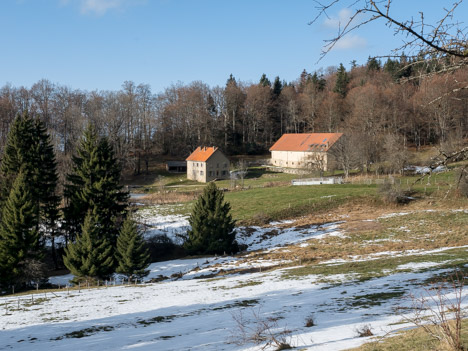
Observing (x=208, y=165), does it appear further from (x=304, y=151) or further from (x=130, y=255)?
(x=130, y=255)

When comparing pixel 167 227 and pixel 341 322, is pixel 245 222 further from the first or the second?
pixel 341 322

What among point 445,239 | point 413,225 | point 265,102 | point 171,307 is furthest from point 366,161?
point 171,307

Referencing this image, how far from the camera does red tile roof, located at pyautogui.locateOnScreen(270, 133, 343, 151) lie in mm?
74938

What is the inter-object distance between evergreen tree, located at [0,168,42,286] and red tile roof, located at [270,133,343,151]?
2239 inches

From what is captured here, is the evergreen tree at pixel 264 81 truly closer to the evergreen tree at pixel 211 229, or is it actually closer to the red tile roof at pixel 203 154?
the red tile roof at pixel 203 154

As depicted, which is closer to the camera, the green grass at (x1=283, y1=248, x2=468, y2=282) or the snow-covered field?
the snow-covered field

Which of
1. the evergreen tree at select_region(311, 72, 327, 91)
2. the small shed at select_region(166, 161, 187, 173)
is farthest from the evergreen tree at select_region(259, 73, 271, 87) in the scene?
the small shed at select_region(166, 161, 187, 173)

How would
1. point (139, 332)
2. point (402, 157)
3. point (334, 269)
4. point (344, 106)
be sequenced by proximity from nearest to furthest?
point (139, 332) → point (334, 269) → point (402, 157) → point (344, 106)

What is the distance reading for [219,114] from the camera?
104188mm

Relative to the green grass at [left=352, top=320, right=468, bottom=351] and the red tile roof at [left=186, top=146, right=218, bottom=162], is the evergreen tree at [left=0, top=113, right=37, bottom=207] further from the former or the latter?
the red tile roof at [left=186, top=146, right=218, bottom=162]

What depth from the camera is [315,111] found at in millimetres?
99062

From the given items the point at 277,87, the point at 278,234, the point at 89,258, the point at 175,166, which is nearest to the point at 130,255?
the point at 89,258

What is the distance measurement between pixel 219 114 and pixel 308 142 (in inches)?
1256

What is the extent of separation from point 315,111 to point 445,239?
75.2 metres
